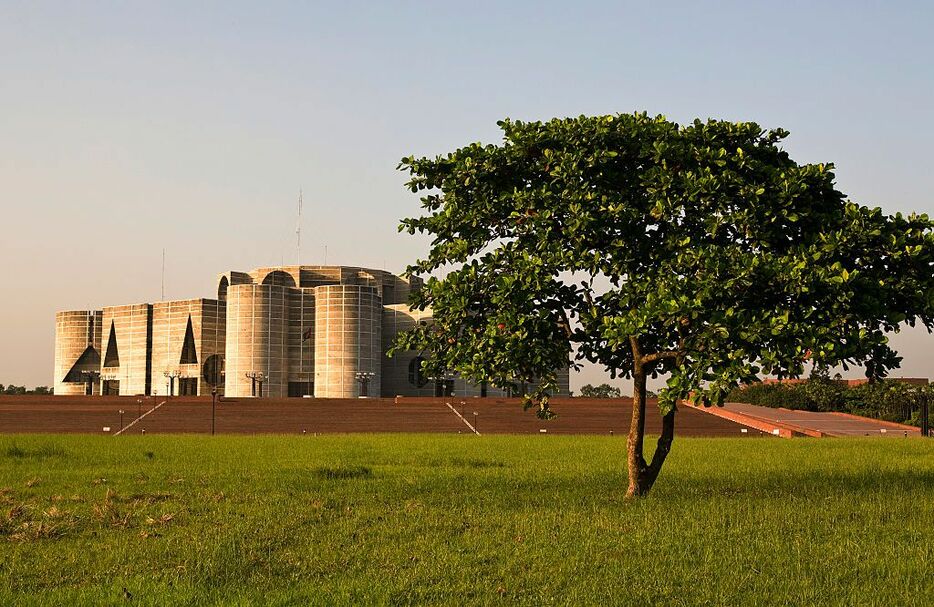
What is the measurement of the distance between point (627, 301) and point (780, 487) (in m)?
5.42

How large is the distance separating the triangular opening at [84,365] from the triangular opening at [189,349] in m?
11.6

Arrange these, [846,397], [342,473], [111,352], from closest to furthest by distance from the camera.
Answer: [342,473] < [846,397] < [111,352]

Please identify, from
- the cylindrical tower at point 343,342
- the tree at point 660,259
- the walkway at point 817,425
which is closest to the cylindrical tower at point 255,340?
the cylindrical tower at point 343,342

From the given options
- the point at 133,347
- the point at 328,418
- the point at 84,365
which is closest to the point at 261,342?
the point at 133,347

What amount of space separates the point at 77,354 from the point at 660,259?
10093cm

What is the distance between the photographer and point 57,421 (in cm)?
4166

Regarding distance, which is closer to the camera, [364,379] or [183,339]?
[364,379]

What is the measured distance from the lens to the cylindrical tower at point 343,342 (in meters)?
92.1

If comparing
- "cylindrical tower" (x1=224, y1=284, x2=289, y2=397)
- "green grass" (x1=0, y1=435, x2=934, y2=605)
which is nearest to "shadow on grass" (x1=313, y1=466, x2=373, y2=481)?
"green grass" (x1=0, y1=435, x2=934, y2=605)

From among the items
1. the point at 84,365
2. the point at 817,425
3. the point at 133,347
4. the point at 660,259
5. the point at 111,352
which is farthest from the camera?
the point at 84,365

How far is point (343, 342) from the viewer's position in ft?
302

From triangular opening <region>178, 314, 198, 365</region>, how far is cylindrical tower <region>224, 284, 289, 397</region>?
8299mm

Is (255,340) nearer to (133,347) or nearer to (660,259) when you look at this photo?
(133,347)

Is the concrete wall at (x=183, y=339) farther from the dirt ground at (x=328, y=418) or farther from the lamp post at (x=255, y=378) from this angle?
the dirt ground at (x=328, y=418)
